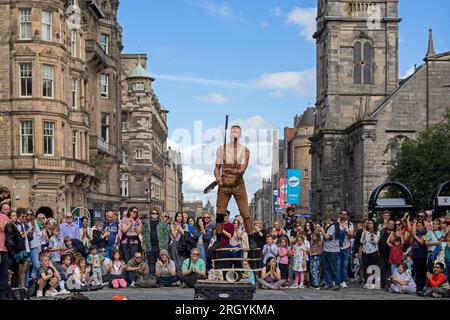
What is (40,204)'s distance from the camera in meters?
40.6

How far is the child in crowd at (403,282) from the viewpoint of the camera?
1994cm

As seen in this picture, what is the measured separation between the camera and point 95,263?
843 inches

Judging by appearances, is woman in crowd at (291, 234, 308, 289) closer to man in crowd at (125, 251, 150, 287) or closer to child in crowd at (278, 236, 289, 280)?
child in crowd at (278, 236, 289, 280)

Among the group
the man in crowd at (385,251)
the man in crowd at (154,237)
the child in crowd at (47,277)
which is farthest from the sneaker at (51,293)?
the man in crowd at (385,251)

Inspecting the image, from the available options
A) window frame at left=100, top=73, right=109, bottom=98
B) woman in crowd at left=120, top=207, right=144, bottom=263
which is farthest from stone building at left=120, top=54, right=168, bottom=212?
woman in crowd at left=120, top=207, right=144, bottom=263

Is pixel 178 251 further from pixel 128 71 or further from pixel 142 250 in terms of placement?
pixel 128 71

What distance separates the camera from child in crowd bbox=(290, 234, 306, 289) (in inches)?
856

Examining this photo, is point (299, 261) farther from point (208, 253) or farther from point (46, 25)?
point (46, 25)

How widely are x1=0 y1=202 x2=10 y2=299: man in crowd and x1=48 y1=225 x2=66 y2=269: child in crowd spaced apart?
3.77 m

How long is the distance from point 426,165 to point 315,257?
2601 centimetres

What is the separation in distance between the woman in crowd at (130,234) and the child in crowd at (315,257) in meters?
4.49
